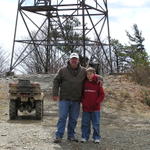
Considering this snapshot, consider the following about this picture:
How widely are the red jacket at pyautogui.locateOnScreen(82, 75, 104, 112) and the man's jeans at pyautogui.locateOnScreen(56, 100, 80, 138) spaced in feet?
0.80

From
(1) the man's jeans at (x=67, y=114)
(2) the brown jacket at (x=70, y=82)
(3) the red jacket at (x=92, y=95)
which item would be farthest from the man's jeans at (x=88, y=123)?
(2) the brown jacket at (x=70, y=82)

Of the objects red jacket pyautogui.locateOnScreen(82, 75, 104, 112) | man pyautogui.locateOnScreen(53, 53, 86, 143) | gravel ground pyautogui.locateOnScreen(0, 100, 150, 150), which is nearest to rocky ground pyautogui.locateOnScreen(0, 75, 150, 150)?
gravel ground pyautogui.locateOnScreen(0, 100, 150, 150)

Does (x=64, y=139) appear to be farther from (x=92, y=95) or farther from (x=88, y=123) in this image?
(x=92, y=95)

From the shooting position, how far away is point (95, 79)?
12.4m

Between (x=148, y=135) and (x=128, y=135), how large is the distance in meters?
0.64

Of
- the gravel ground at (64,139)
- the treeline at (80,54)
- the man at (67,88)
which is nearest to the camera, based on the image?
the gravel ground at (64,139)

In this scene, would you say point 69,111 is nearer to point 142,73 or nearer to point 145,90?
point 145,90

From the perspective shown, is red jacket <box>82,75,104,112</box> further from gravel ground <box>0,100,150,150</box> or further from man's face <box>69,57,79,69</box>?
gravel ground <box>0,100,150,150</box>

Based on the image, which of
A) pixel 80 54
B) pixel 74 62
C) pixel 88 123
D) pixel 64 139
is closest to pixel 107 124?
pixel 64 139

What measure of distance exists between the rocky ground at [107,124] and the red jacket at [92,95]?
92 cm

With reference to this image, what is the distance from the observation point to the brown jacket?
12.3 meters

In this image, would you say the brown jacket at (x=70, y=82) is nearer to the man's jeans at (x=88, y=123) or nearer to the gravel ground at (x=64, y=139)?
the man's jeans at (x=88, y=123)

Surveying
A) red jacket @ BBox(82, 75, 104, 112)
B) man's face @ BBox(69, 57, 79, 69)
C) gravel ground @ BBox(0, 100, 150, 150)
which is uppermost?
man's face @ BBox(69, 57, 79, 69)

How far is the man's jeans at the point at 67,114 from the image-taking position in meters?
12.3
